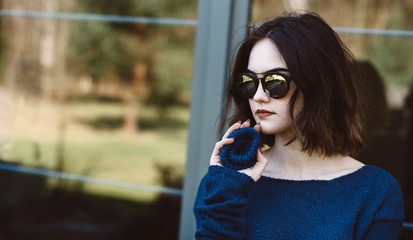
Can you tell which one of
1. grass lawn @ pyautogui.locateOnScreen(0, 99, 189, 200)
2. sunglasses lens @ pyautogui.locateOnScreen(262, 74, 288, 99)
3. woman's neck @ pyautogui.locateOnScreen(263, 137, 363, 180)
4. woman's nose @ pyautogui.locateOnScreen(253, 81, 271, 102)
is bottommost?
grass lawn @ pyautogui.locateOnScreen(0, 99, 189, 200)

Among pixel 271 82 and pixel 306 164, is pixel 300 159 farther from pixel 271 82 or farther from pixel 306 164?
pixel 271 82

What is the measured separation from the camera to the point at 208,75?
2.55 metres

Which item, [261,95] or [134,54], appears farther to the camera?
[134,54]

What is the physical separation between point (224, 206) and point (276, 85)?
35 cm

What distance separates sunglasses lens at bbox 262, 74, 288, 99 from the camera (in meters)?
1.67

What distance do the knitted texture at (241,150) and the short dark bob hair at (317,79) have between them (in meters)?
0.12

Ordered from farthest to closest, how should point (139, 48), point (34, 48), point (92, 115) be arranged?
1. point (92, 115)
2. point (139, 48)
3. point (34, 48)

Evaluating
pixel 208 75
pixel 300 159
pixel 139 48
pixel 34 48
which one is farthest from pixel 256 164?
pixel 139 48

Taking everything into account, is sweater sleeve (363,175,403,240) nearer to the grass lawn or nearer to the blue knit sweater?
the blue knit sweater

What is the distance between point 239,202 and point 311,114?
315 millimetres

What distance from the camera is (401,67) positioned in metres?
3.28

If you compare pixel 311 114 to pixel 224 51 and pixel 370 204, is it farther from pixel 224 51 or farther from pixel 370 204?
pixel 224 51

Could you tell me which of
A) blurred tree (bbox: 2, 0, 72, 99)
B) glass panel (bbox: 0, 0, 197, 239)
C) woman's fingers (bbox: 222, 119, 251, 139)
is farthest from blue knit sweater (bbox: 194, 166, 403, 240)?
blurred tree (bbox: 2, 0, 72, 99)

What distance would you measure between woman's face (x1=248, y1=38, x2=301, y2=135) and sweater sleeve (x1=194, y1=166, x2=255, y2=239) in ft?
0.54
